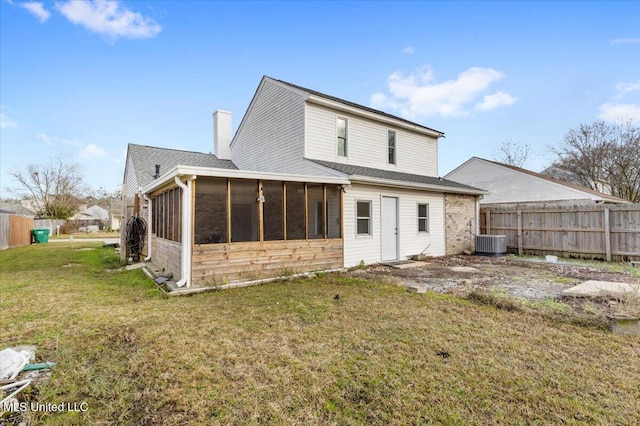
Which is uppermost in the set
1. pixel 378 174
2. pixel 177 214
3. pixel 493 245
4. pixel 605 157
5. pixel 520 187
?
pixel 605 157

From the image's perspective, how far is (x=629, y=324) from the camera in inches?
145

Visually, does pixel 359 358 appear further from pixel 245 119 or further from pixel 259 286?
pixel 245 119

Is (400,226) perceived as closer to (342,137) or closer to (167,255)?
(342,137)

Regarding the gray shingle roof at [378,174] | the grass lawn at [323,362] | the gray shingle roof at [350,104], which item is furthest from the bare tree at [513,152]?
the grass lawn at [323,362]

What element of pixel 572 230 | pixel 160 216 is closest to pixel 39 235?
pixel 160 216

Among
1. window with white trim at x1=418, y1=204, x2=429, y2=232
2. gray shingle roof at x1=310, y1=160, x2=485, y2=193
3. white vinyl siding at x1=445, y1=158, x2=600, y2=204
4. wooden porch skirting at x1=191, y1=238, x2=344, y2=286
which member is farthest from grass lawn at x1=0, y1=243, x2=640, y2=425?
white vinyl siding at x1=445, y1=158, x2=600, y2=204

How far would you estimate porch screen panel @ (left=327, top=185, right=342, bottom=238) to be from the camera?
8.23m

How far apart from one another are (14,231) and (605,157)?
37.5 metres

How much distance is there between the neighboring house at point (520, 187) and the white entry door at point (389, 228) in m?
7.04

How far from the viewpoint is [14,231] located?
1642cm

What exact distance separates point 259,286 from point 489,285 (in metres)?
4.87

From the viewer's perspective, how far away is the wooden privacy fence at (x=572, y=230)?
9.44 m

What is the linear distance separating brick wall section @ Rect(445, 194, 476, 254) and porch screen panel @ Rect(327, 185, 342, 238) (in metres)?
5.28

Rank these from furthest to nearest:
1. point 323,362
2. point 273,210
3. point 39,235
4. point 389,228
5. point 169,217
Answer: point 39,235
point 389,228
point 169,217
point 273,210
point 323,362
